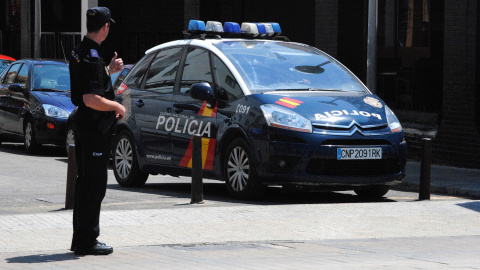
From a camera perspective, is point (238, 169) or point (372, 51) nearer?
point (238, 169)

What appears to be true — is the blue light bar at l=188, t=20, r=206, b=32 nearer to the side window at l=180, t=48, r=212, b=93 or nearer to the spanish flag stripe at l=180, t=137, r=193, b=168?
the side window at l=180, t=48, r=212, b=93

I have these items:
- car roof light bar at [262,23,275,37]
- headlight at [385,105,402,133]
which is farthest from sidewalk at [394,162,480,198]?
car roof light bar at [262,23,275,37]

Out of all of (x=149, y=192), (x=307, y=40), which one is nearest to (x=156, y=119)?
(x=149, y=192)

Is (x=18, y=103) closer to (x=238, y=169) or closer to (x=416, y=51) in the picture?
(x=416, y=51)

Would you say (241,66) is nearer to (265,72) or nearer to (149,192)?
(265,72)

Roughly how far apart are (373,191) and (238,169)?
1.65 metres

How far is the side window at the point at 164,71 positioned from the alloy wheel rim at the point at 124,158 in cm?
80

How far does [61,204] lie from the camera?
1112 centimetres

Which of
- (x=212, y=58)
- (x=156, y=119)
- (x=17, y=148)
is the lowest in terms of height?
(x=17, y=148)

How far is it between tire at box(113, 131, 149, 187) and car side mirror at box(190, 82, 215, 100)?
1.67 metres

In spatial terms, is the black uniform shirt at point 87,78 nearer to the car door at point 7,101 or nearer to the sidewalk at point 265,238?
the sidewalk at point 265,238

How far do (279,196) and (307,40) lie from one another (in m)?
9.45

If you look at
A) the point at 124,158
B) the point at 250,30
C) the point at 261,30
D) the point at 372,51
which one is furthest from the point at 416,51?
the point at 124,158

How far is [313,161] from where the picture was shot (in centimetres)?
1069
